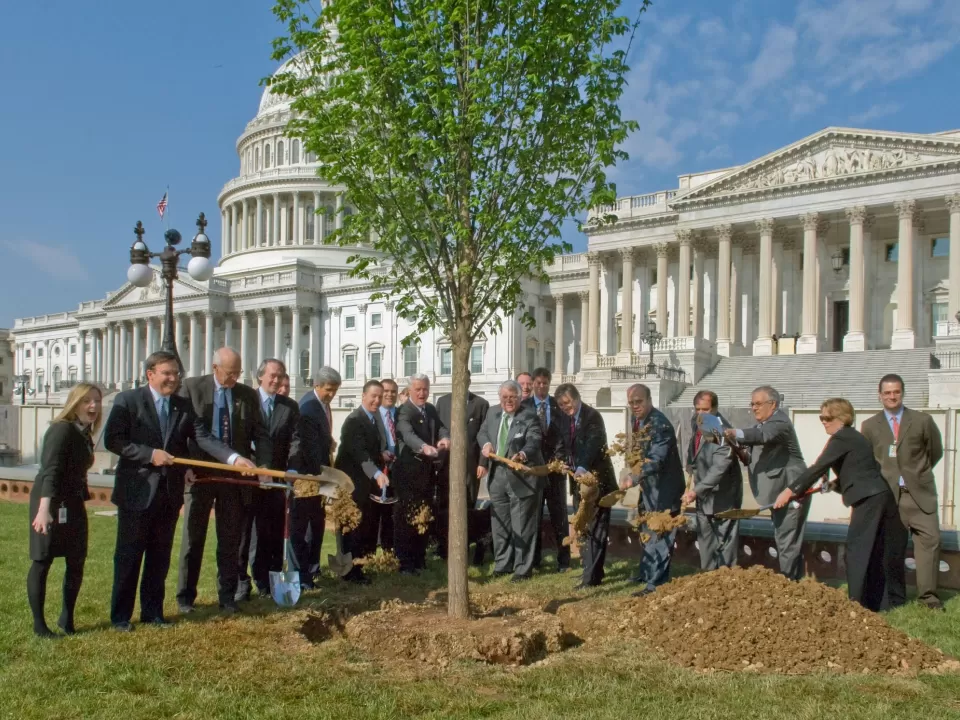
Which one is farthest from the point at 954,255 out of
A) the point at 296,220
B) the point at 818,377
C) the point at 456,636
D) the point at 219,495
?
the point at 296,220

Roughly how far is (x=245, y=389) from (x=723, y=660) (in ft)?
15.9

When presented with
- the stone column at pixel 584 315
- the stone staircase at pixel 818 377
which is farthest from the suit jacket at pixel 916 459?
the stone column at pixel 584 315

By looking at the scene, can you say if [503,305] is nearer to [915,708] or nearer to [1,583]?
[915,708]

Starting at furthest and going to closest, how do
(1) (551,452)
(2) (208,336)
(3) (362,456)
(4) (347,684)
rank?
1. (2) (208,336)
2. (1) (551,452)
3. (3) (362,456)
4. (4) (347,684)

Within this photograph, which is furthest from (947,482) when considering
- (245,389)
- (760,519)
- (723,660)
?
(245,389)

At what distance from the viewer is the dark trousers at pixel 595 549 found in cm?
973

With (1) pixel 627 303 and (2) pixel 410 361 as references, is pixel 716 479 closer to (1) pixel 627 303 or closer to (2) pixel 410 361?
(1) pixel 627 303

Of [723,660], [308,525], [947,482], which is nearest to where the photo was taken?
[723,660]

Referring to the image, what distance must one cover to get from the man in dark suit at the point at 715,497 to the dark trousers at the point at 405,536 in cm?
327

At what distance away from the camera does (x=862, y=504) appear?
827cm

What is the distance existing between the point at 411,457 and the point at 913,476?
5431 mm

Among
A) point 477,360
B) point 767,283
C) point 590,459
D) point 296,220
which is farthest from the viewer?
point 296,220

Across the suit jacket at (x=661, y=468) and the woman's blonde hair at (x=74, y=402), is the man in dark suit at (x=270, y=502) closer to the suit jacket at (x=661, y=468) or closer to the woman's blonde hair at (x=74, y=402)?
the woman's blonde hair at (x=74, y=402)

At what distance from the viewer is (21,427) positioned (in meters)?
24.0
